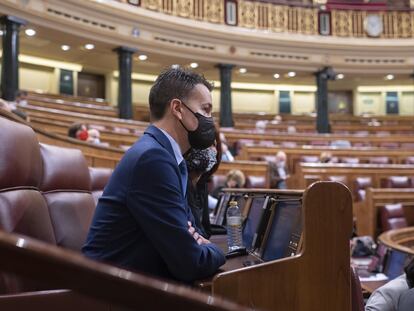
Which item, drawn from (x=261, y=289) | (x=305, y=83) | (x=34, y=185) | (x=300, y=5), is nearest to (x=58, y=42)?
(x=300, y=5)

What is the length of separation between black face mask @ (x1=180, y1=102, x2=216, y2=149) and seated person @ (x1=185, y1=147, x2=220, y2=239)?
27 centimetres

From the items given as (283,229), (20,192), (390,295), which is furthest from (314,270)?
(20,192)

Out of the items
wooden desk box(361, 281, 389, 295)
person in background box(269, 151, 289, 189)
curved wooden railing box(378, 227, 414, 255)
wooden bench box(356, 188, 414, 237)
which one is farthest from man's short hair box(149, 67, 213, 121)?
person in background box(269, 151, 289, 189)

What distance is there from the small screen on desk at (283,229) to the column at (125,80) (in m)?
8.01

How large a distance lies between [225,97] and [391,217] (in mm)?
6591

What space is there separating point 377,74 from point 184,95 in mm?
11432

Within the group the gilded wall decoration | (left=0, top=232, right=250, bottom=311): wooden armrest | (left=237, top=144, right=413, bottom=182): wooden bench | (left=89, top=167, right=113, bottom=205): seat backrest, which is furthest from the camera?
the gilded wall decoration

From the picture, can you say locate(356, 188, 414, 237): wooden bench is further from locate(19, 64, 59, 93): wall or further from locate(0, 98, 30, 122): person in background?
locate(19, 64, 59, 93): wall

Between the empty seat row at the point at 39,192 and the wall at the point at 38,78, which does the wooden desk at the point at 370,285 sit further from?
the wall at the point at 38,78

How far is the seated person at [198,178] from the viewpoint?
1739mm

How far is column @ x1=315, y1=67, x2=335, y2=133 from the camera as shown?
10969 millimetres

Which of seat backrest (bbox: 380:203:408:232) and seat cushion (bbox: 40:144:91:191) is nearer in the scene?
seat cushion (bbox: 40:144:91:191)

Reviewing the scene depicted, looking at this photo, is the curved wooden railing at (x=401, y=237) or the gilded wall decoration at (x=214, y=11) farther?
the gilded wall decoration at (x=214, y=11)

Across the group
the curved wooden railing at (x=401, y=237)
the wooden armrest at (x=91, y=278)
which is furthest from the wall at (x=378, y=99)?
the wooden armrest at (x=91, y=278)
